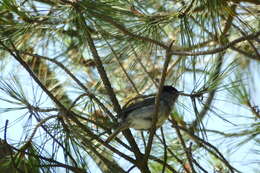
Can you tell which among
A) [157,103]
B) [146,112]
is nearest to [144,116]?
[146,112]

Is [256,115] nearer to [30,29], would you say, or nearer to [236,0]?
[236,0]

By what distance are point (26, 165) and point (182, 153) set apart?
1.21 meters

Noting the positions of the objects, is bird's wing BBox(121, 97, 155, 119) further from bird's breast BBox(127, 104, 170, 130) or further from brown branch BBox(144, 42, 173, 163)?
brown branch BBox(144, 42, 173, 163)

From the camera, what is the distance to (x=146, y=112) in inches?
126

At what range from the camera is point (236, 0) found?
9.14 feet

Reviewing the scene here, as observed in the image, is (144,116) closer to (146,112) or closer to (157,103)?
(146,112)

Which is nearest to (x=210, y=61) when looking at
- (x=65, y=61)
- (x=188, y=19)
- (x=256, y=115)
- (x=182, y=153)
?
(x=188, y=19)

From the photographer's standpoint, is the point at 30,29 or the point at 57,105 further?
the point at 30,29

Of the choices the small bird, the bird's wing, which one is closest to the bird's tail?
the small bird

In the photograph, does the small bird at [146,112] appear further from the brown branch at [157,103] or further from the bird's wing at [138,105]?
the brown branch at [157,103]

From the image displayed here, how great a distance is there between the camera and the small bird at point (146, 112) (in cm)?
295

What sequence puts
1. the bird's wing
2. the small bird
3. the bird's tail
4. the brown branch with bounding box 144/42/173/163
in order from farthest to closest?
the bird's wing < the small bird < the bird's tail < the brown branch with bounding box 144/42/173/163

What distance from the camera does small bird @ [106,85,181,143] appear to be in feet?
9.68

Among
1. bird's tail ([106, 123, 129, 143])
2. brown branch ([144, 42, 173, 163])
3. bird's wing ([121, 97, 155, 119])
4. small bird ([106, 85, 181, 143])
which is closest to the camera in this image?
brown branch ([144, 42, 173, 163])
